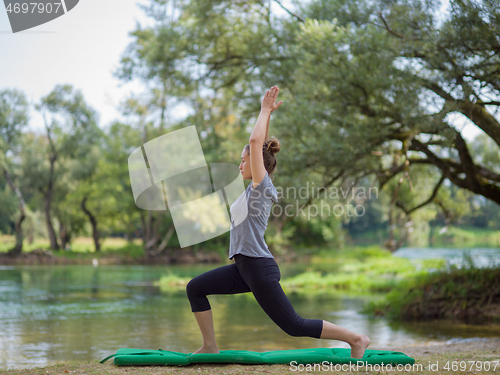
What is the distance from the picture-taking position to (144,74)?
51.5 feet

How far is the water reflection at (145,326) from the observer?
25.0 feet

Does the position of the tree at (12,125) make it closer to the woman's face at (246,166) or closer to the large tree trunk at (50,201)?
the large tree trunk at (50,201)

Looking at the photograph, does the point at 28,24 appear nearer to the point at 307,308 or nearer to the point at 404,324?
the point at 307,308

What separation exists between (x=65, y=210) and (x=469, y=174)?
1440 inches

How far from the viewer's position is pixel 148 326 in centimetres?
988

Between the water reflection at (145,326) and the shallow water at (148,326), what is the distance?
0.5 inches

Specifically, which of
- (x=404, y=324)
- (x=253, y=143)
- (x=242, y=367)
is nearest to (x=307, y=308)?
(x=404, y=324)

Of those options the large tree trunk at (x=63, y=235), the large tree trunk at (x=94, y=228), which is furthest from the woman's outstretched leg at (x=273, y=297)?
the large tree trunk at (x=63, y=235)

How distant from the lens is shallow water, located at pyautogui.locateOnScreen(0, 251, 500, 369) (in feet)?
25.0

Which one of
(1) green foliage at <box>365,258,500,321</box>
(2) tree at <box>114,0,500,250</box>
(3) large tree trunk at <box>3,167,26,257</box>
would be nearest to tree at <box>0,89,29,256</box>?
(3) large tree trunk at <box>3,167,26,257</box>

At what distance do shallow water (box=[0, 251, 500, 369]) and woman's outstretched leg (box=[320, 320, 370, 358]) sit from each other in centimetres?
354

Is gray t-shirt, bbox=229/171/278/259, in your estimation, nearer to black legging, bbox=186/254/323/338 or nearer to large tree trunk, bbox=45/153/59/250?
black legging, bbox=186/254/323/338

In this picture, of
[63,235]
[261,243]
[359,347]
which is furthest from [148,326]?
[63,235]

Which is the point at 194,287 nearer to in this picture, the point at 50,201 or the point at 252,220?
the point at 252,220
